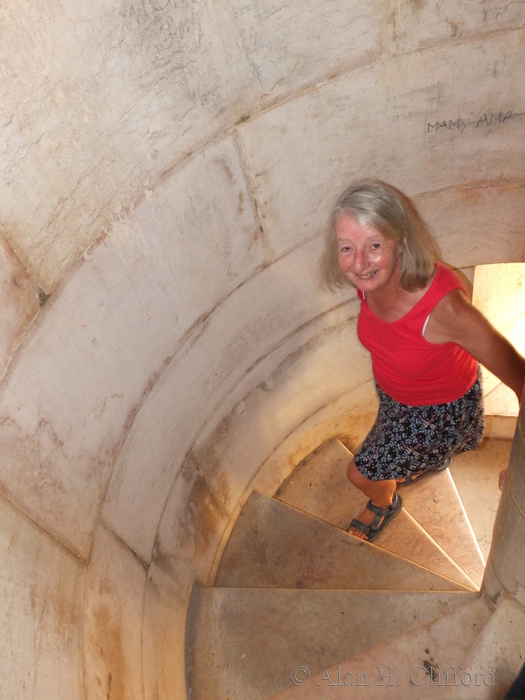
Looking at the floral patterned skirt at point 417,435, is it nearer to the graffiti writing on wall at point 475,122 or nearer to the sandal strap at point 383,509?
the sandal strap at point 383,509

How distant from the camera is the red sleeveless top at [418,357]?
7.88ft

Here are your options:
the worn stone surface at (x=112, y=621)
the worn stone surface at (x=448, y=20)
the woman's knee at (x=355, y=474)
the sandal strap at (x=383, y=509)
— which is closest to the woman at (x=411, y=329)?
the woman's knee at (x=355, y=474)

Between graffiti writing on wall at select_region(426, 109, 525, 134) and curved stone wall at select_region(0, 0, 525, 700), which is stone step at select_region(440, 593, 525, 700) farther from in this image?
graffiti writing on wall at select_region(426, 109, 525, 134)

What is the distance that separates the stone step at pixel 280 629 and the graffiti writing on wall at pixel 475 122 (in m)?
2.18

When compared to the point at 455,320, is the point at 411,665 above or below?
below

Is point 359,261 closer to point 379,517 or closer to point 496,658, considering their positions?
point 496,658

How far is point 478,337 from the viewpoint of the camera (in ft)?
7.46

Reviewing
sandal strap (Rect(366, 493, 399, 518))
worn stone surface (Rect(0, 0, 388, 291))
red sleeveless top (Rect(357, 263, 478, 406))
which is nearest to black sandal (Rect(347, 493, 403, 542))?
sandal strap (Rect(366, 493, 399, 518))

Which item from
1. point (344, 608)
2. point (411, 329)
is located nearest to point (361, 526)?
point (344, 608)

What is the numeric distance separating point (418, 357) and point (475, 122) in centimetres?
124

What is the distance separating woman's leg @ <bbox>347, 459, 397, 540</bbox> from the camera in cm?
339

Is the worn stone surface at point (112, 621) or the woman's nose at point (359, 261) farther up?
the woman's nose at point (359, 261)

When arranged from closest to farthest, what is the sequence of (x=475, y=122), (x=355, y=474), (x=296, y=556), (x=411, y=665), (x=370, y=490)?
(x=411, y=665)
(x=475, y=122)
(x=355, y=474)
(x=370, y=490)
(x=296, y=556)

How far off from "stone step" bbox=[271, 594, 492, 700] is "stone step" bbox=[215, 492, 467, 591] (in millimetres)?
820
